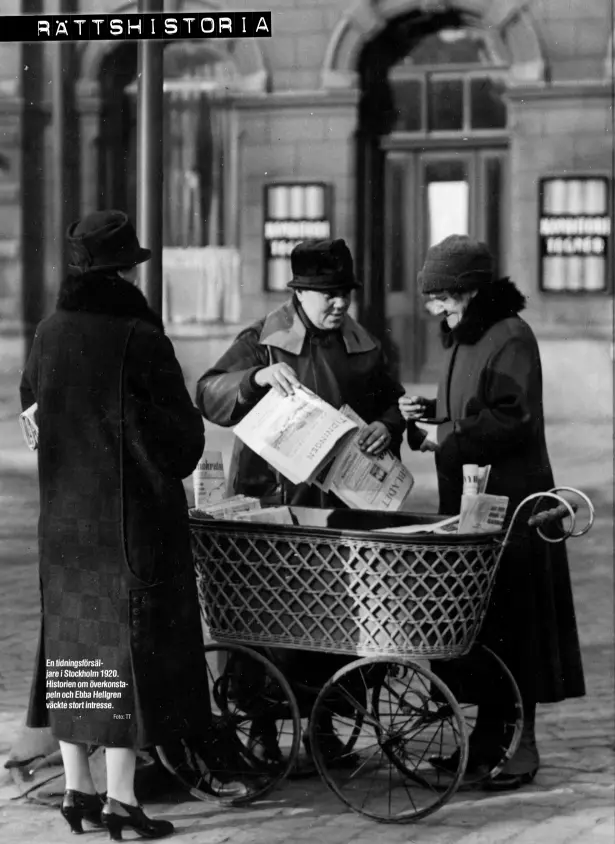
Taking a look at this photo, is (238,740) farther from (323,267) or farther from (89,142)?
(89,142)

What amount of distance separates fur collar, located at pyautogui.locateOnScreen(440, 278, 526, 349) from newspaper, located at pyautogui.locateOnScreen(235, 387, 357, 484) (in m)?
0.73

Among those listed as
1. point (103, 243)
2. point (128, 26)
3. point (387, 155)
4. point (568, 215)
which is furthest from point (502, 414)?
point (387, 155)

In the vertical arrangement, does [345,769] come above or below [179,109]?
below

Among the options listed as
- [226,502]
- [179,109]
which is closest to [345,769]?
[226,502]

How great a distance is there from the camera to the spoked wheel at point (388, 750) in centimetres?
478

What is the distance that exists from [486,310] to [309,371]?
2.19 ft

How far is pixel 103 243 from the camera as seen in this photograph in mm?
4512

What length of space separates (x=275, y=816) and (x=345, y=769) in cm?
57

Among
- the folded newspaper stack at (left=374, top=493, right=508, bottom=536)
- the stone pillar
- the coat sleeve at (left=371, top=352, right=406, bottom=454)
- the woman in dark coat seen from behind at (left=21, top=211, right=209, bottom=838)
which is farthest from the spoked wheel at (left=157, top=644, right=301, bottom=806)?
the stone pillar

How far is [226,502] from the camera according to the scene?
4969 millimetres

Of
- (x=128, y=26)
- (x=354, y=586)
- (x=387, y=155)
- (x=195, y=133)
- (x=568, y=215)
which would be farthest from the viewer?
(x=195, y=133)

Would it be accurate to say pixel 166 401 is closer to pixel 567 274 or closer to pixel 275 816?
pixel 275 816

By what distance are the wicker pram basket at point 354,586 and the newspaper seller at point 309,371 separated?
51cm

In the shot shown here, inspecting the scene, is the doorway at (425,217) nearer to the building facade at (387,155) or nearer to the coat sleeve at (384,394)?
the building facade at (387,155)
